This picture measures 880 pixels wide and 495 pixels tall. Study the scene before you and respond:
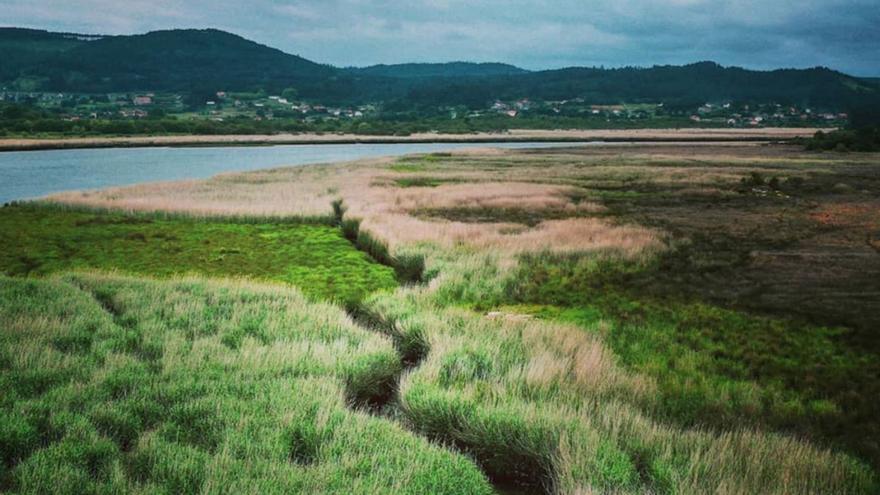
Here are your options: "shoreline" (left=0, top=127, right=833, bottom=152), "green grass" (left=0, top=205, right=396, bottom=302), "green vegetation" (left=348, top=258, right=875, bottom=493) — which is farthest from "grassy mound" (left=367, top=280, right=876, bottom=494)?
"shoreline" (left=0, top=127, right=833, bottom=152)

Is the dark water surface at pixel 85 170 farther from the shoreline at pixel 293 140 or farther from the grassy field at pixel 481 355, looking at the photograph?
the grassy field at pixel 481 355

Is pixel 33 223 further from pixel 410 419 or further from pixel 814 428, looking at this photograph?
pixel 814 428

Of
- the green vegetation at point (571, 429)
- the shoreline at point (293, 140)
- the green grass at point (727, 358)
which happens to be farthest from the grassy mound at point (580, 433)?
the shoreline at point (293, 140)

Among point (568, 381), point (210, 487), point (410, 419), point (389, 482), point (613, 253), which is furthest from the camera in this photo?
point (613, 253)

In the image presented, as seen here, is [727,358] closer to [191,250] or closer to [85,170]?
[191,250]

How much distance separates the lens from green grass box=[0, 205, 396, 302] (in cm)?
1694

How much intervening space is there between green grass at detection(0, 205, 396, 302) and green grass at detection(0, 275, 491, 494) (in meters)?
4.74

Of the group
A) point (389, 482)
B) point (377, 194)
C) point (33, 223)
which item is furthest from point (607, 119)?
point (389, 482)

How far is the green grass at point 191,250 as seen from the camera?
667 inches

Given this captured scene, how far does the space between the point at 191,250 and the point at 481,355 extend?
45.1 ft

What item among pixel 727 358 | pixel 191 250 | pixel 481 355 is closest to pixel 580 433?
pixel 481 355

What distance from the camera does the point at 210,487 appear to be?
5.43 meters

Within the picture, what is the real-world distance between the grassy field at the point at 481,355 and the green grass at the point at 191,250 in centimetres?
16

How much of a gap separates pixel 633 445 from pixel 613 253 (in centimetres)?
1370
